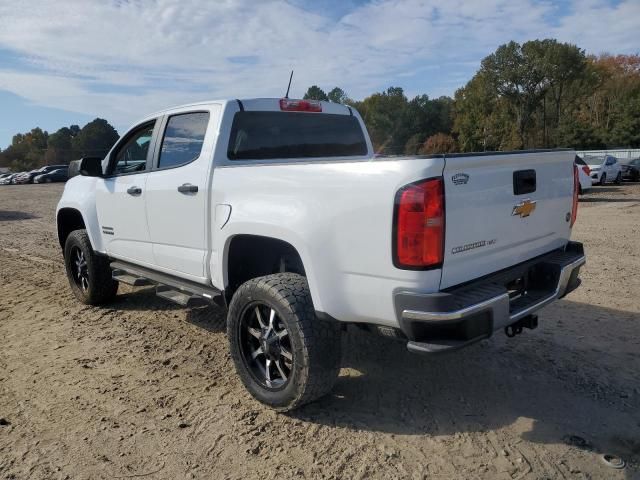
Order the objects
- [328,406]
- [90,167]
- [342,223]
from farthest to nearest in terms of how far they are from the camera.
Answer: [90,167], [328,406], [342,223]

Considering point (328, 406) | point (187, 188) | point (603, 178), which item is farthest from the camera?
point (603, 178)

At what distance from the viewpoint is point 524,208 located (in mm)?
3225

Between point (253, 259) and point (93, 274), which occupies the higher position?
point (253, 259)

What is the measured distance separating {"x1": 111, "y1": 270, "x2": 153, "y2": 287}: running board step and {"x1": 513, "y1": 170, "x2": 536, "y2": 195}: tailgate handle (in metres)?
3.18

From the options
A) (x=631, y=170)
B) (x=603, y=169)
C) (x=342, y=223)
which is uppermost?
(x=342, y=223)

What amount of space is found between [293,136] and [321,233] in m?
1.68

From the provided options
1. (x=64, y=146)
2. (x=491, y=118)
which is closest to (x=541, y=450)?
(x=491, y=118)

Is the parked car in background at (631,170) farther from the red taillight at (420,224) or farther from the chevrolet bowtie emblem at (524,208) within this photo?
the red taillight at (420,224)

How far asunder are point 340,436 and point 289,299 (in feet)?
2.86

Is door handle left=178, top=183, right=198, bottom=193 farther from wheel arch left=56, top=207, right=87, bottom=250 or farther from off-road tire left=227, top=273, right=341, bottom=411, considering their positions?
wheel arch left=56, top=207, right=87, bottom=250

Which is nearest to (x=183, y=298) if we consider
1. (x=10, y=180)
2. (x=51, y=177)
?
(x=51, y=177)

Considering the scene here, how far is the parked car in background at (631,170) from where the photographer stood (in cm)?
2432

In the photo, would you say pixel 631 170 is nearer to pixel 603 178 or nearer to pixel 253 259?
pixel 603 178

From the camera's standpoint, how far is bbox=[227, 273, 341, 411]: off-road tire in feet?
10.2
